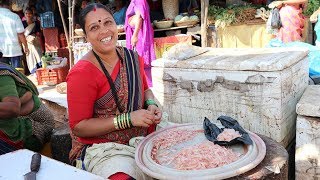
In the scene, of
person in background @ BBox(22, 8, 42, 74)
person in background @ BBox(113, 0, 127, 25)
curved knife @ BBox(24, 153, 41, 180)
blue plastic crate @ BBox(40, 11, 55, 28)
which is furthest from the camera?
person in background @ BBox(22, 8, 42, 74)

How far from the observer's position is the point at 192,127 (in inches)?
98.3

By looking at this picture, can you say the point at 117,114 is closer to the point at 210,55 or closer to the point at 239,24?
the point at 210,55

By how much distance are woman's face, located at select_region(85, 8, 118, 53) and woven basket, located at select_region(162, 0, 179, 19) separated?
5.56m

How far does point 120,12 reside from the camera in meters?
8.33

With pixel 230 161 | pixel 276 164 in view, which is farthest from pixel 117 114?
pixel 276 164

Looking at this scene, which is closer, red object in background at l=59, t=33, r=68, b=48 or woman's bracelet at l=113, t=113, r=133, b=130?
woman's bracelet at l=113, t=113, r=133, b=130

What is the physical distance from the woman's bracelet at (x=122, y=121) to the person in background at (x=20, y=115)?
0.76m

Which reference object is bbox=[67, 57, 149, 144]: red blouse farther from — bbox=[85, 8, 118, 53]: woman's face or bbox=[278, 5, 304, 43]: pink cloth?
bbox=[278, 5, 304, 43]: pink cloth

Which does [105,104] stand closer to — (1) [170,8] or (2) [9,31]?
(1) [170,8]

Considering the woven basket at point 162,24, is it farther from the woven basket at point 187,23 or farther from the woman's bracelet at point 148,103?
the woman's bracelet at point 148,103

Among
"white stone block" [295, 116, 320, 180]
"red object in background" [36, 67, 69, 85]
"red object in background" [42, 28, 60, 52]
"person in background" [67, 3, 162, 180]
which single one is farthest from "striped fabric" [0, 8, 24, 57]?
"white stone block" [295, 116, 320, 180]

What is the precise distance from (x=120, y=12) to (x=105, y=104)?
6260 mm

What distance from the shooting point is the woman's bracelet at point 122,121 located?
2.29 metres

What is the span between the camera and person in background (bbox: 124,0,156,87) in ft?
20.2
